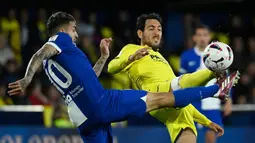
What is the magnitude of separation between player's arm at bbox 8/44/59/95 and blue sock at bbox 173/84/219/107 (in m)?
1.28

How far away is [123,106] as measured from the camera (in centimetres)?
723

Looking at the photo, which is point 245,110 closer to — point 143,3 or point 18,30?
point 18,30

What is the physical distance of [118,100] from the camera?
7258 mm

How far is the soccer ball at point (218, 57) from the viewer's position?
7398 mm

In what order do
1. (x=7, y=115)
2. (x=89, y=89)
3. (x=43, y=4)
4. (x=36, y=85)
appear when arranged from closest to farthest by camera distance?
(x=89, y=89) < (x=7, y=115) < (x=36, y=85) < (x=43, y=4)

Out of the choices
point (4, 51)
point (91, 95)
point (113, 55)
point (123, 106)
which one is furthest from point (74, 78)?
point (113, 55)

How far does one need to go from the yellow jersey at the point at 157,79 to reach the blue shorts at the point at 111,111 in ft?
2.63

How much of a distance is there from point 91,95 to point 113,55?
7.85 m

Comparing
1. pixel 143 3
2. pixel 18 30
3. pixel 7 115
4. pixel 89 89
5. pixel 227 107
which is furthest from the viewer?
pixel 143 3

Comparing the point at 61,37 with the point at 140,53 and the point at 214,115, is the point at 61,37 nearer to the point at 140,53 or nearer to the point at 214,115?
the point at 140,53

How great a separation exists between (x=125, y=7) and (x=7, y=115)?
6.66 metres

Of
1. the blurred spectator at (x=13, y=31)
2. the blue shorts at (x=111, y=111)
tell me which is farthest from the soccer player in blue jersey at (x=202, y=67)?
the blurred spectator at (x=13, y=31)

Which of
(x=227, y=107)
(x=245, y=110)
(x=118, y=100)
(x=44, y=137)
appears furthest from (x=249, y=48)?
(x=118, y=100)

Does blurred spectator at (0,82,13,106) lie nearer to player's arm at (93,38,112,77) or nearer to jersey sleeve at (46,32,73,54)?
player's arm at (93,38,112,77)
